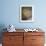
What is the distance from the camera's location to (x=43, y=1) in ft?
12.8

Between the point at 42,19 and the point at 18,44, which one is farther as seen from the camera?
the point at 42,19

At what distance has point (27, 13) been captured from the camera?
12.9 ft

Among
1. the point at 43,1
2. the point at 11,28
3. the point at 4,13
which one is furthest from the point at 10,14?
the point at 43,1

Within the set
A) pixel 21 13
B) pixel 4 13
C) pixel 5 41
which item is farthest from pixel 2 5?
pixel 5 41

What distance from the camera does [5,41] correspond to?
3455 mm

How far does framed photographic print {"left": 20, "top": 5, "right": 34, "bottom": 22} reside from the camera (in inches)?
153

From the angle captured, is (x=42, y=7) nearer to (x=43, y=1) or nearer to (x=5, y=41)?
(x=43, y=1)

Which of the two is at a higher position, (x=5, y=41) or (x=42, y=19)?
(x=42, y=19)

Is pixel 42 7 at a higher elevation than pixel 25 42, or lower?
higher

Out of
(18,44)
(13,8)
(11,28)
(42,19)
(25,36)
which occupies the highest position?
(13,8)

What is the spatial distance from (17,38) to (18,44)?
0.18m

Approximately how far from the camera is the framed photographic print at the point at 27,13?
12.8 ft

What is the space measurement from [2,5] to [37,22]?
4.12ft

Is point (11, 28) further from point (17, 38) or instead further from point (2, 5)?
point (2, 5)
